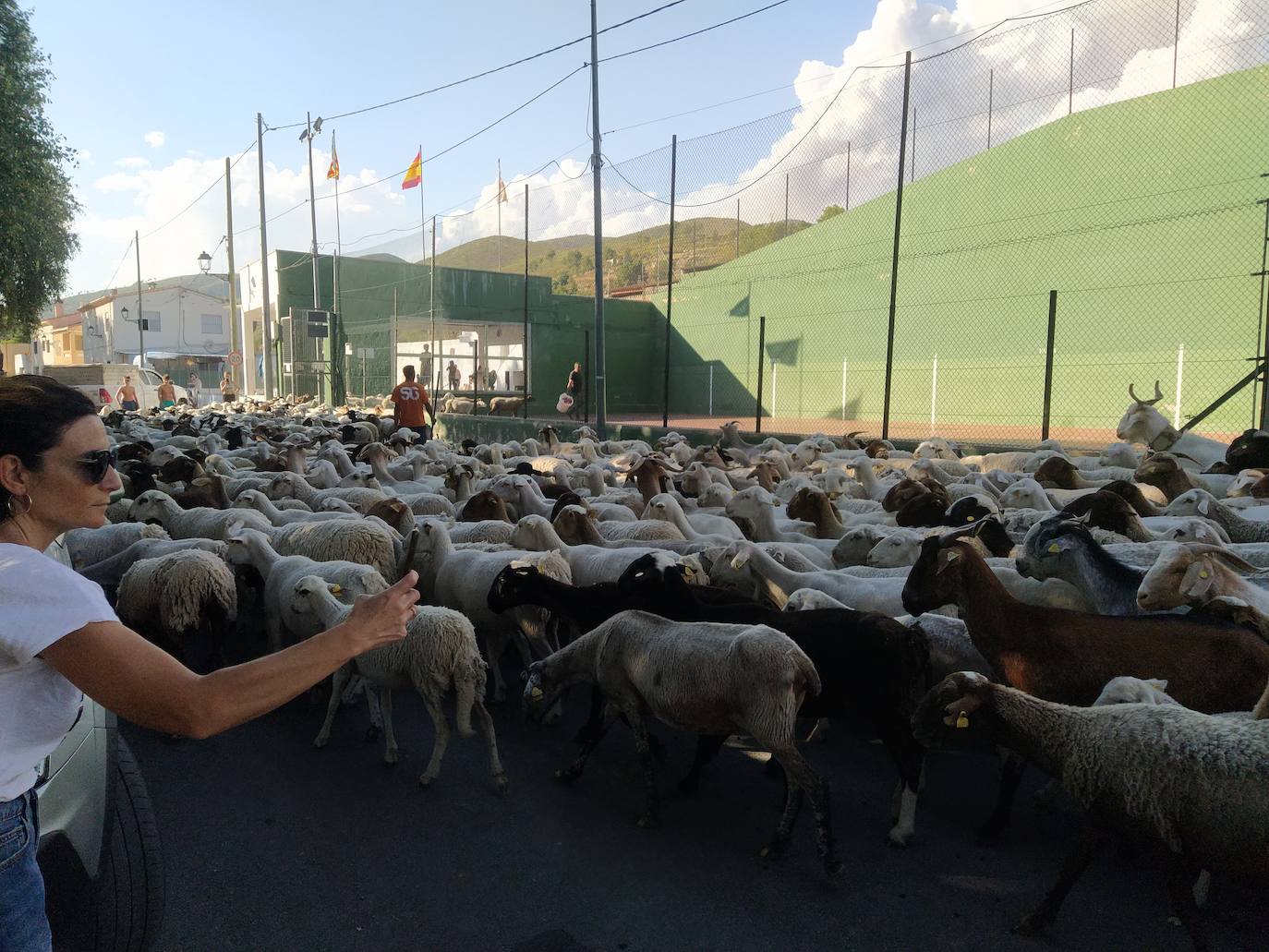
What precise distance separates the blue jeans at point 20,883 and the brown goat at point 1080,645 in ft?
12.1

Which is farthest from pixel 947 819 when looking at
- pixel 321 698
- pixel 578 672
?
pixel 321 698

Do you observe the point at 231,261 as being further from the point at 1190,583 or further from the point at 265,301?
the point at 1190,583

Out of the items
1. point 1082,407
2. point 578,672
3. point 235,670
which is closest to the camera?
point 235,670

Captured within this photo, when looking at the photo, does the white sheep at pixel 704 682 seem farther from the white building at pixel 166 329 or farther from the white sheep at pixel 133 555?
the white building at pixel 166 329

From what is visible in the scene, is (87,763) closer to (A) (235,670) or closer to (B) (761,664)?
(A) (235,670)

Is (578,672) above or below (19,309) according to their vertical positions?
below

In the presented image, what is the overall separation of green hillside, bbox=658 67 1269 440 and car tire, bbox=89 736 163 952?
19.5m

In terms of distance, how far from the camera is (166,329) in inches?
3068

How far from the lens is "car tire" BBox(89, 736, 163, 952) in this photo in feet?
8.52

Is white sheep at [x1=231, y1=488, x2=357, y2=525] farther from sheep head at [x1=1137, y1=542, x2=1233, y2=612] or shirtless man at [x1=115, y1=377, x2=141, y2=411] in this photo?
shirtless man at [x1=115, y1=377, x2=141, y2=411]

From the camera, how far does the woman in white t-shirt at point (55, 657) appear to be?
154 cm

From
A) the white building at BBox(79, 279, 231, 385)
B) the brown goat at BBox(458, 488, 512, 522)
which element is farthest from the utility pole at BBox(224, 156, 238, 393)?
the brown goat at BBox(458, 488, 512, 522)

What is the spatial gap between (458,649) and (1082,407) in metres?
A: 19.2

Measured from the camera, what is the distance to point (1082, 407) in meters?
19.8
